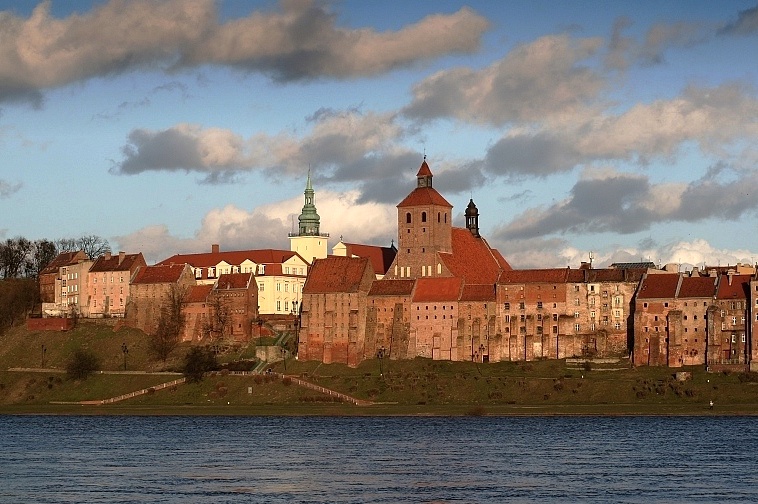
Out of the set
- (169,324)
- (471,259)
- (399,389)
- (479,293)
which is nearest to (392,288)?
(479,293)

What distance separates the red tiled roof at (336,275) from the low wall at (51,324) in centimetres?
2728

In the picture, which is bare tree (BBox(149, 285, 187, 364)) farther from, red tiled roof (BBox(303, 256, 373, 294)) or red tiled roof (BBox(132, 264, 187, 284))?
red tiled roof (BBox(303, 256, 373, 294))

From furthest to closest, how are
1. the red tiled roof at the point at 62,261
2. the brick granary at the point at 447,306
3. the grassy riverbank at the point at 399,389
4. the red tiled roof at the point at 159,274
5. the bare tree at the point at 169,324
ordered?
the red tiled roof at the point at 62,261, the red tiled roof at the point at 159,274, the bare tree at the point at 169,324, the brick granary at the point at 447,306, the grassy riverbank at the point at 399,389

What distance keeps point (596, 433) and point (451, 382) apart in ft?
99.4

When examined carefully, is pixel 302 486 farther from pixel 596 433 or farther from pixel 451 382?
pixel 451 382

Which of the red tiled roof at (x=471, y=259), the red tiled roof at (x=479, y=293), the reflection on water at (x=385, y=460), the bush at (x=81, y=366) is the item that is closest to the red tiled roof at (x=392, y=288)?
the red tiled roof at (x=471, y=259)

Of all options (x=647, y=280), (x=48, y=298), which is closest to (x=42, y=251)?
(x=48, y=298)

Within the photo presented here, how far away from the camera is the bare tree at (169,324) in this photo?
504 ft

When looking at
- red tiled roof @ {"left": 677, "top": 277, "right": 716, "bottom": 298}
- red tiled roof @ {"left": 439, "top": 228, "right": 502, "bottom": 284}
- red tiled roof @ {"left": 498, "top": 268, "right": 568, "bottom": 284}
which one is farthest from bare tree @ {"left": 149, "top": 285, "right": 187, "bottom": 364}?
red tiled roof @ {"left": 677, "top": 277, "right": 716, "bottom": 298}

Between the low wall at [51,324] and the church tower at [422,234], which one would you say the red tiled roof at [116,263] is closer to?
the low wall at [51,324]

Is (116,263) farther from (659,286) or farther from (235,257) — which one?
(659,286)

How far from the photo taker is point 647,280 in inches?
5586

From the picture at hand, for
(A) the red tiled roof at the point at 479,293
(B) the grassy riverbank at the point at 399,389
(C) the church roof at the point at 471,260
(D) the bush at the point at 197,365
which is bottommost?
(B) the grassy riverbank at the point at 399,389

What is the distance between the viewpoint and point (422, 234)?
156m
